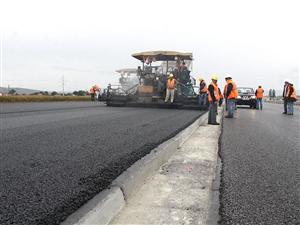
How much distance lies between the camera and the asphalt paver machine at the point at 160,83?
16.4 m

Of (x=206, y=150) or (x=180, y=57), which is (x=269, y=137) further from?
(x=180, y=57)

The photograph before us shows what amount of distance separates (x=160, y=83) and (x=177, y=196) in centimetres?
1401

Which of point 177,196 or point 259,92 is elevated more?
point 259,92

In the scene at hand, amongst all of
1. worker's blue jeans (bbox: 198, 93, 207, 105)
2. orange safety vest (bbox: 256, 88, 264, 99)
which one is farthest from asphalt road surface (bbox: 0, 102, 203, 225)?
orange safety vest (bbox: 256, 88, 264, 99)

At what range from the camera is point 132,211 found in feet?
9.25

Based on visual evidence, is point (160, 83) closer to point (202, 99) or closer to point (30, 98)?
point (202, 99)

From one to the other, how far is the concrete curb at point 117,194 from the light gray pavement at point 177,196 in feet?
0.20

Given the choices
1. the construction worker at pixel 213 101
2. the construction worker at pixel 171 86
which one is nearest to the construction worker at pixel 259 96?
the construction worker at pixel 171 86

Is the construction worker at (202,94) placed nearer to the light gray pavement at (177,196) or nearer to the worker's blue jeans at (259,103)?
the worker's blue jeans at (259,103)

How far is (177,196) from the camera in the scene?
3227 mm

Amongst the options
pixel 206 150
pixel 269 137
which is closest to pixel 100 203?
pixel 206 150

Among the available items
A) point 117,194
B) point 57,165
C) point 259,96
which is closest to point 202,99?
point 259,96

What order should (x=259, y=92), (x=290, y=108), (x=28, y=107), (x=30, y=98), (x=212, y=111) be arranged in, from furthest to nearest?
(x=30, y=98) → (x=259, y=92) → (x=290, y=108) → (x=28, y=107) → (x=212, y=111)

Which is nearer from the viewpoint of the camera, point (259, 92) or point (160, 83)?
point (160, 83)
